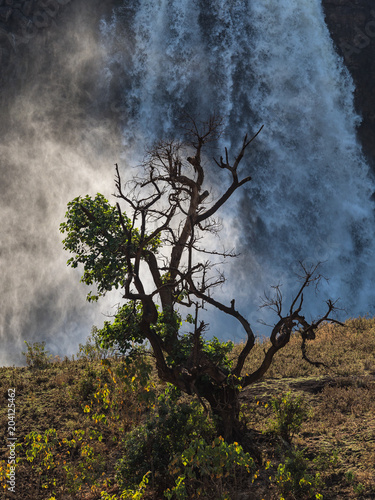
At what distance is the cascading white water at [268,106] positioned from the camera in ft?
142

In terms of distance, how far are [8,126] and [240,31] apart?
65.0 ft

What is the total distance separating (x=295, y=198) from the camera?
43.8 meters

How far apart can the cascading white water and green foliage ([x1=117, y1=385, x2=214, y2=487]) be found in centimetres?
3324

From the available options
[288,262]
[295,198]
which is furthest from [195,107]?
[288,262]

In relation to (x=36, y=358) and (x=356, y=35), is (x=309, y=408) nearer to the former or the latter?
(x=36, y=358)

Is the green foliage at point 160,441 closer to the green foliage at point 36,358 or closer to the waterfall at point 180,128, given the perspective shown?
the green foliage at point 36,358

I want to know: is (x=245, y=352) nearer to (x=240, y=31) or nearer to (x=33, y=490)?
(x=33, y=490)

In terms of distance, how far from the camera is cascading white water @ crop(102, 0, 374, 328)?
142 ft

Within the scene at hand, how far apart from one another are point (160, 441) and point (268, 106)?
39404mm

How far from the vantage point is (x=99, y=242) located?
36.1ft

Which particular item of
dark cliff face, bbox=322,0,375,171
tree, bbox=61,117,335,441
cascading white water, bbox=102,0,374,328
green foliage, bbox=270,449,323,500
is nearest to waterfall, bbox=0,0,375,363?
cascading white water, bbox=102,0,374,328

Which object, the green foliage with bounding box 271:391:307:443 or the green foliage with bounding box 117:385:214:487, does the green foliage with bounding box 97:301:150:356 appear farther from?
the green foliage with bounding box 271:391:307:443

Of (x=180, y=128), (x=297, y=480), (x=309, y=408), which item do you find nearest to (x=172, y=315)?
(x=309, y=408)

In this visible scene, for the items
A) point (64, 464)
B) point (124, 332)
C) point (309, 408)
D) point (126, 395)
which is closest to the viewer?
point (64, 464)
